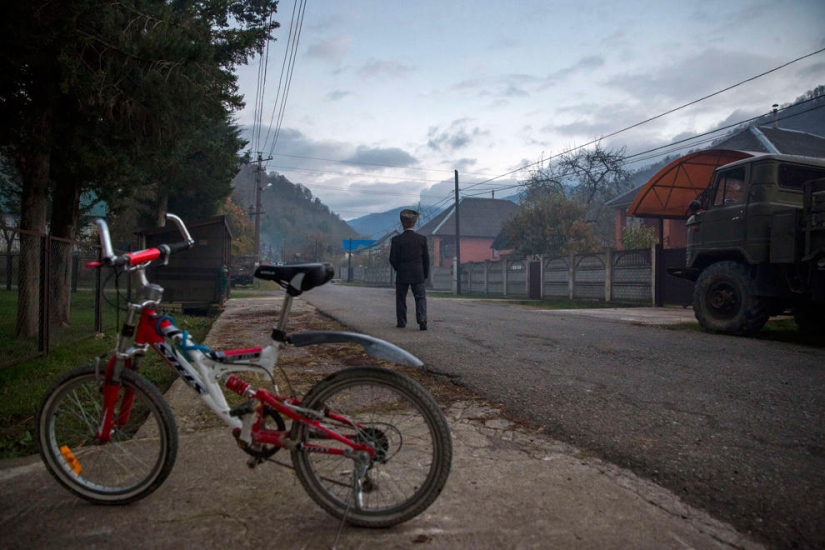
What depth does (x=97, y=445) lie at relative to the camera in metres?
2.50

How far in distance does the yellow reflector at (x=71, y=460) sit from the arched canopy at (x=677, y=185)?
14.2m

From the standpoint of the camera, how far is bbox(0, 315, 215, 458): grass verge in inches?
133

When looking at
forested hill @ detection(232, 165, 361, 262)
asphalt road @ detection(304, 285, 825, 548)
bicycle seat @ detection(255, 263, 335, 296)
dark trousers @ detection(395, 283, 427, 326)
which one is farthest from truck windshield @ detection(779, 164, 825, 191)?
forested hill @ detection(232, 165, 361, 262)

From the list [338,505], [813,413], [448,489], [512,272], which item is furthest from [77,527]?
[512,272]

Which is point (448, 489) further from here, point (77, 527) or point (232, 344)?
point (232, 344)

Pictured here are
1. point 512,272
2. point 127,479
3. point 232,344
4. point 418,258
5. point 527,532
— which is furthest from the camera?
point 512,272

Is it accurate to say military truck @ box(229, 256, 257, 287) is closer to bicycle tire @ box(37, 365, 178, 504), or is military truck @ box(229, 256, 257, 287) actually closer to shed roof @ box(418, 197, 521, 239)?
shed roof @ box(418, 197, 521, 239)

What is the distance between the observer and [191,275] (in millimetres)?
13102

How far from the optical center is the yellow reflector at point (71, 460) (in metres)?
2.42

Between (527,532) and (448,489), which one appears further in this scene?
(448,489)

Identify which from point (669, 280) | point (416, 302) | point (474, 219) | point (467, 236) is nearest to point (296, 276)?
point (416, 302)

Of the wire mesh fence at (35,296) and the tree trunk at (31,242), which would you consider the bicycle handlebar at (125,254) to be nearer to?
the wire mesh fence at (35,296)

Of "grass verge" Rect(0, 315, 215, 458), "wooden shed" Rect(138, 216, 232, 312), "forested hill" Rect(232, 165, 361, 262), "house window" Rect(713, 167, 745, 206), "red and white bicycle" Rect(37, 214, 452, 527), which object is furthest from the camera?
"forested hill" Rect(232, 165, 361, 262)

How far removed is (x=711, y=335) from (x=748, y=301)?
0.75 meters
